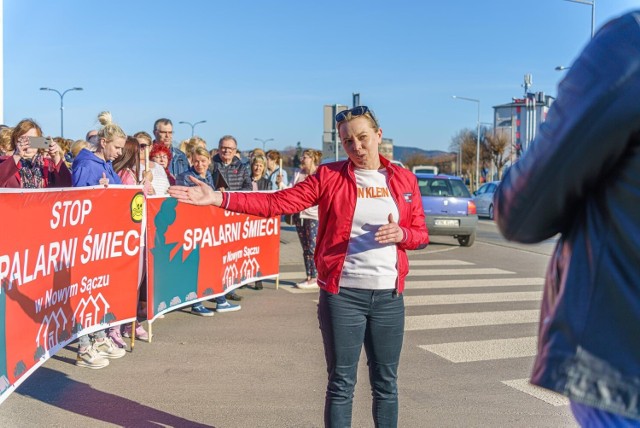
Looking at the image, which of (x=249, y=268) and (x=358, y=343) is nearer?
(x=358, y=343)

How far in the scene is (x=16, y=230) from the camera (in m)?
4.42

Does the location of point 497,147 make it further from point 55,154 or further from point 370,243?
point 370,243

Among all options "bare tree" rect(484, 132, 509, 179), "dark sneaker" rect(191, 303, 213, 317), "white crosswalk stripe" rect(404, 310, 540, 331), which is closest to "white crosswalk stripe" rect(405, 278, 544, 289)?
"white crosswalk stripe" rect(404, 310, 540, 331)

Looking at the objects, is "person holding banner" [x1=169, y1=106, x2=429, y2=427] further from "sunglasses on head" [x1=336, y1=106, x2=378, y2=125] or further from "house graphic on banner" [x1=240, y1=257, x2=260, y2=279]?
"house graphic on banner" [x1=240, y1=257, x2=260, y2=279]

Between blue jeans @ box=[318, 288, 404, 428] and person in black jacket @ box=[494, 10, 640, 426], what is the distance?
80.1 inches

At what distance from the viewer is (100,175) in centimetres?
619

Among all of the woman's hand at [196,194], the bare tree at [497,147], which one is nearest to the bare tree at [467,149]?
the bare tree at [497,147]

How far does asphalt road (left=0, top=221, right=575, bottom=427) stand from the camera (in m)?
4.68

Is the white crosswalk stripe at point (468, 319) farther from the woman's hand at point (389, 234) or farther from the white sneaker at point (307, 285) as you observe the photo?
the woman's hand at point (389, 234)

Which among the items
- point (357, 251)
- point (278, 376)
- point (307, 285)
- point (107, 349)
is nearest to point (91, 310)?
point (107, 349)

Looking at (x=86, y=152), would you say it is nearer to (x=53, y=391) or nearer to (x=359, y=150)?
(x=53, y=391)

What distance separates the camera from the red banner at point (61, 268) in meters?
4.41

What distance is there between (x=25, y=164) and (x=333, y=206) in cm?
418

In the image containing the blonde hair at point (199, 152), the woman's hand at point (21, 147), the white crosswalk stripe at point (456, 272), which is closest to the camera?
the woman's hand at point (21, 147)
